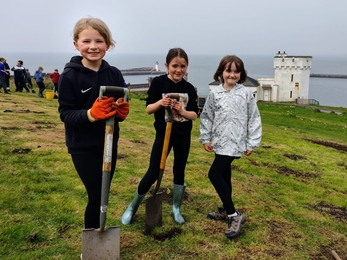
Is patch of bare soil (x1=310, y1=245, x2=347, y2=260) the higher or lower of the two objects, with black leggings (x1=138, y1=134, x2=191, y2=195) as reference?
lower

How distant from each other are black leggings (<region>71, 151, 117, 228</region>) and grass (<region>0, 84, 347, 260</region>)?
1.63ft

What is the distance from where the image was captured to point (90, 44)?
285cm

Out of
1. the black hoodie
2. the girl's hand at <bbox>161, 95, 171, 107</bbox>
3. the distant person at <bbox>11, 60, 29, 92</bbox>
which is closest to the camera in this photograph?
the black hoodie

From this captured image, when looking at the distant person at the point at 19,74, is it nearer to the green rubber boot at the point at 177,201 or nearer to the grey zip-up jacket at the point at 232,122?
the green rubber boot at the point at 177,201

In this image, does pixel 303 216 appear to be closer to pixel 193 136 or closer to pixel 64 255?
pixel 64 255

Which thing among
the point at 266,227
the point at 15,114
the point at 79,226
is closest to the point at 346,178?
the point at 266,227

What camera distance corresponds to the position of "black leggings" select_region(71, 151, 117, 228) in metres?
2.96

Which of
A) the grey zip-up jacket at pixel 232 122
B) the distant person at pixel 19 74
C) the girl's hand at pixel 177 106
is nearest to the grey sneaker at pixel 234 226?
the grey zip-up jacket at pixel 232 122

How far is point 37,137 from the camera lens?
25.5 ft

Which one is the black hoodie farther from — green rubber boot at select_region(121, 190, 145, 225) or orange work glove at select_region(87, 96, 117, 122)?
green rubber boot at select_region(121, 190, 145, 225)

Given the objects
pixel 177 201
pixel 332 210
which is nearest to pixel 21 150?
pixel 177 201

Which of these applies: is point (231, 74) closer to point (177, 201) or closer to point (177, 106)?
point (177, 106)

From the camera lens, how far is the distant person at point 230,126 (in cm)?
390

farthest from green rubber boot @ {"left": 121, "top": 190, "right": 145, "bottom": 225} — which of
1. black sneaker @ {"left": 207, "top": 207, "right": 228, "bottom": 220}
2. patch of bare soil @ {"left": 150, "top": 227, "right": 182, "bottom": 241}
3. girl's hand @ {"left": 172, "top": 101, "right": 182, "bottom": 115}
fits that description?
girl's hand @ {"left": 172, "top": 101, "right": 182, "bottom": 115}
